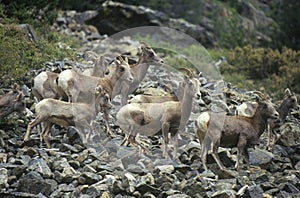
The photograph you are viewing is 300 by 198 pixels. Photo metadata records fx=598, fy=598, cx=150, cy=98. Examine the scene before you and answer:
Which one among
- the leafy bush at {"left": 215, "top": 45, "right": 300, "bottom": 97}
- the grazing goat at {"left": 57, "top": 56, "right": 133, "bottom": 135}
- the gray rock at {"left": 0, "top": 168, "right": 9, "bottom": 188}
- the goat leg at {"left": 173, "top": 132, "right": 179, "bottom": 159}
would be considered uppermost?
the grazing goat at {"left": 57, "top": 56, "right": 133, "bottom": 135}

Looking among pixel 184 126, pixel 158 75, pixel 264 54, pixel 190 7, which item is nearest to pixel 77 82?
pixel 184 126

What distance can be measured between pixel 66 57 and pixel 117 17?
36.9 feet

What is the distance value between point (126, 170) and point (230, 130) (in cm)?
207

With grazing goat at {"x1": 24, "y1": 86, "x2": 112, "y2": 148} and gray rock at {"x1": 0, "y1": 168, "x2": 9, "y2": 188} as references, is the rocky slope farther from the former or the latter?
grazing goat at {"x1": 24, "y1": 86, "x2": 112, "y2": 148}

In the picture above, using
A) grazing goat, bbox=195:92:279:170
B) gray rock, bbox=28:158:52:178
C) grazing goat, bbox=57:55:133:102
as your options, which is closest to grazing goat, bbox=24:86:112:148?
grazing goat, bbox=57:55:133:102

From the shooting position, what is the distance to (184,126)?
38.7 feet

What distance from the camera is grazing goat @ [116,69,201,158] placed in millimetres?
11047

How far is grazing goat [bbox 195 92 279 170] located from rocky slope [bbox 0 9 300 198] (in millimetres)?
294

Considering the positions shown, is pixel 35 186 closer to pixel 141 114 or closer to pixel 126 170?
pixel 126 170

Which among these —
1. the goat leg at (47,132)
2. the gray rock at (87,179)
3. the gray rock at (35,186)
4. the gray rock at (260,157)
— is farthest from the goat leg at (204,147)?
the gray rock at (35,186)

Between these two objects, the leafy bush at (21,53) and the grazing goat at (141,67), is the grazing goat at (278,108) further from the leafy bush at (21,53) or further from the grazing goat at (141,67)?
the leafy bush at (21,53)

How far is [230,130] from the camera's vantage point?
10.8 metres

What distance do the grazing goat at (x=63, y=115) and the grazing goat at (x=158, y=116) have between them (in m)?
0.59

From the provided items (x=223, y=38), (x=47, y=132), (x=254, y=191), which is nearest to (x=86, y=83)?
(x=47, y=132)
